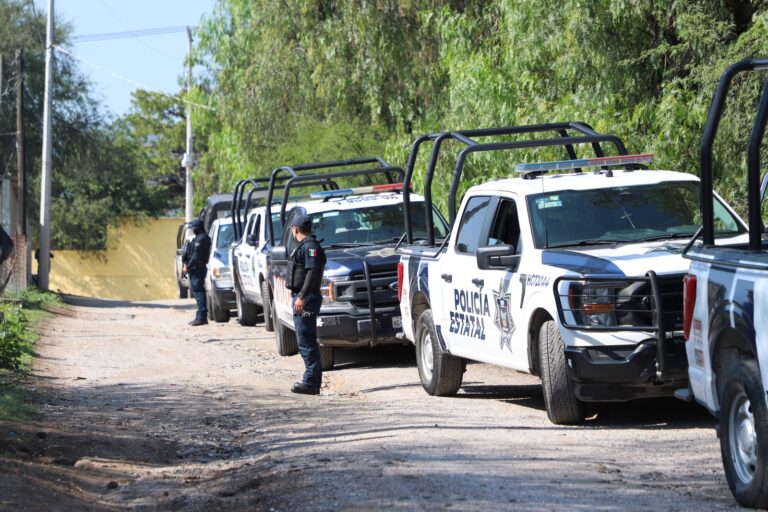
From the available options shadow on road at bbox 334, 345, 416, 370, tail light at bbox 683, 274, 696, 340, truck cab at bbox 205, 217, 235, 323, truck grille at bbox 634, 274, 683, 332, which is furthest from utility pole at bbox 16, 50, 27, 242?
tail light at bbox 683, 274, 696, 340

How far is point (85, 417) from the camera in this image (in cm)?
1127

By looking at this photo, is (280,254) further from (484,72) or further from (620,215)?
(484,72)

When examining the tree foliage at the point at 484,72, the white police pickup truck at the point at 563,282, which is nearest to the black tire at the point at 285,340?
the white police pickup truck at the point at 563,282

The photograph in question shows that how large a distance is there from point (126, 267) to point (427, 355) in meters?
46.0

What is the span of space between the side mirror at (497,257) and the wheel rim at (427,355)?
2.06 metres

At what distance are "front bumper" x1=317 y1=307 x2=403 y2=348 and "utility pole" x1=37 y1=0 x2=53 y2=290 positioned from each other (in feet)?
78.6

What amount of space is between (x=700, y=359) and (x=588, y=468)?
3.44 feet

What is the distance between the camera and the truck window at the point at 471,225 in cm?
1115

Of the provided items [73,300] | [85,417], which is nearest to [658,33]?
[85,417]

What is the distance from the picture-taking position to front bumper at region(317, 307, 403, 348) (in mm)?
14273

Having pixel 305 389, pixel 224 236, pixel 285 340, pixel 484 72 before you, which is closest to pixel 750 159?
pixel 305 389

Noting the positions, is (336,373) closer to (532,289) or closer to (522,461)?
(532,289)

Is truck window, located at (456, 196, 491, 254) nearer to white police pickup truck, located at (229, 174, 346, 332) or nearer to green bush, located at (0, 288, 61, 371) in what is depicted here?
green bush, located at (0, 288, 61, 371)

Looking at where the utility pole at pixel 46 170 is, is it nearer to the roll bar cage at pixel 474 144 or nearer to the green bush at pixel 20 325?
the green bush at pixel 20 325
